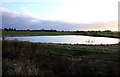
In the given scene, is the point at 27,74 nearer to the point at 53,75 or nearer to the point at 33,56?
the point at 53,75

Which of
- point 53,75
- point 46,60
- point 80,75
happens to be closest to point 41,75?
point 53,75

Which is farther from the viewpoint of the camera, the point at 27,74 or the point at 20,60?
the point at 20,60

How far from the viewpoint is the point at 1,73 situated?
14523 mm

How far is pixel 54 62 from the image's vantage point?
55.8 feet

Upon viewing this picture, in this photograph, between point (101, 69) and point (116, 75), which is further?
point (101, 69)

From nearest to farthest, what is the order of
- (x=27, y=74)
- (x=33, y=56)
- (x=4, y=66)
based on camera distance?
(x=27, y=74)
(x=4, y=66)
(x=33, y=56)

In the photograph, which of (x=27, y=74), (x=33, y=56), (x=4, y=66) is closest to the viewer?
(x=27, y=74)

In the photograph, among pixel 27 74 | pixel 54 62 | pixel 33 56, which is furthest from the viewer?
pixel 33 56

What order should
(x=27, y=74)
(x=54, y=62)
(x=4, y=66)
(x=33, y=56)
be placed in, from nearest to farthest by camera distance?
1. (x=27, y=74)
2. (x=4, y=66)
3. (x=54, y=62)
4. (x=33, y=56)

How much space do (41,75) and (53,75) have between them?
681 millimetres

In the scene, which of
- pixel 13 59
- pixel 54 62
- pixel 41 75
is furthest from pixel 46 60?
pixel 41 75

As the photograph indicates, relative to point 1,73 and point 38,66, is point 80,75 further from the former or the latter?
point 1,73

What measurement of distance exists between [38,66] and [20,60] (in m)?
1.66

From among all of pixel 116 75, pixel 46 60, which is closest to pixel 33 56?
pixel 46 60
